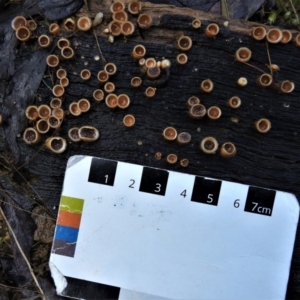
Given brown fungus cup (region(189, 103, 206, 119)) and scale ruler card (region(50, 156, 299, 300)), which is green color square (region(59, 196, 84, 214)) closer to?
scale ruler card (region(50, 156, 299, 300))

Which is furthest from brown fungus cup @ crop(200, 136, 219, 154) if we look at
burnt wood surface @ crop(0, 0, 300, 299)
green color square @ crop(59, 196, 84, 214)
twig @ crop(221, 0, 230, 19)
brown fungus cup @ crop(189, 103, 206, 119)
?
twig @ crop(221, 0, 230, 19)

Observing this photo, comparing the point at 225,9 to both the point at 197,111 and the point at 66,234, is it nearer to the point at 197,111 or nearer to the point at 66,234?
the point at 197,111

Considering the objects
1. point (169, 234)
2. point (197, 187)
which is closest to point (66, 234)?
point (169, 234)

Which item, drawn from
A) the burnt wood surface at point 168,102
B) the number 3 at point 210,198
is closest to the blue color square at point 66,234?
the burnt wood surface at point 168,102

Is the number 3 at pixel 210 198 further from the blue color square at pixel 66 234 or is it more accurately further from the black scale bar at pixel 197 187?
the blue color square at pixel 66 234

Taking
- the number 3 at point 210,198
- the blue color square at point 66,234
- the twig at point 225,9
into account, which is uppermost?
the twig at point 225,9

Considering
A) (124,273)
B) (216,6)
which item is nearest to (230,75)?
(216,6)
